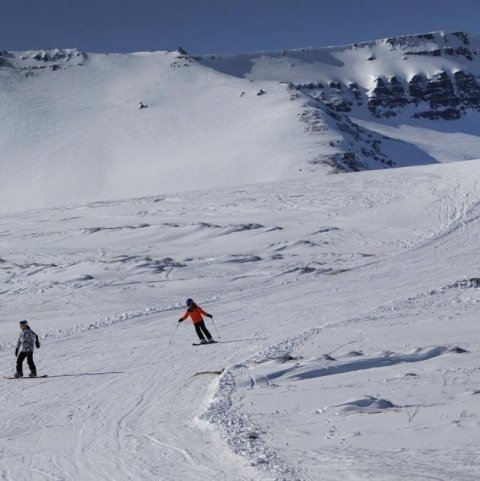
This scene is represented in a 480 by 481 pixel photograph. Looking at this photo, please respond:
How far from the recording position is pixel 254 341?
1892 cm

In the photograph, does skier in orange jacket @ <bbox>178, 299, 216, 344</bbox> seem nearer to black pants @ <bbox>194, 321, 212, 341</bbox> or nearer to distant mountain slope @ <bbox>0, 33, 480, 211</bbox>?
black pants @ <bbox>194, 321, 212, 341</bbox>

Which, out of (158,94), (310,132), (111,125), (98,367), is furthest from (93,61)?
(98,367)

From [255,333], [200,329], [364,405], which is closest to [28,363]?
[200,329]

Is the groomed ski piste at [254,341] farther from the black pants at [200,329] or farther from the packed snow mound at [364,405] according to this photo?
the black pants at [200,329]

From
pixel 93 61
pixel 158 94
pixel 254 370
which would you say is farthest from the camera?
pixel 93 61

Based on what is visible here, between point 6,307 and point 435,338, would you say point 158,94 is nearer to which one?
point 6,307

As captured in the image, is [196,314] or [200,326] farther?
[196,314]

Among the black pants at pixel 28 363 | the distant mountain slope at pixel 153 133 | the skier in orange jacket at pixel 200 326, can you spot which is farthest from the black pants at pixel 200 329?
the distant mountain slope at pixel 153 133

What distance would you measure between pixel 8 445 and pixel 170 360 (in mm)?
6612

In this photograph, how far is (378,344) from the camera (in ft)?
53.8

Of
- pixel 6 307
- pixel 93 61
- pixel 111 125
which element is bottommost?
pixel 6 307

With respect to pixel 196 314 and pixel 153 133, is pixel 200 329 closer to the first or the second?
pixel 196 314

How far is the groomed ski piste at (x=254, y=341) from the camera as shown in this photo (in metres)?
9.20

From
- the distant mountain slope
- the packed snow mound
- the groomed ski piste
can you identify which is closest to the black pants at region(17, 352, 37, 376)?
the groomed ski piste
